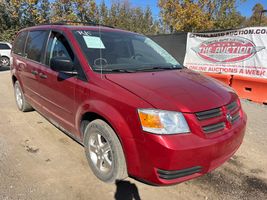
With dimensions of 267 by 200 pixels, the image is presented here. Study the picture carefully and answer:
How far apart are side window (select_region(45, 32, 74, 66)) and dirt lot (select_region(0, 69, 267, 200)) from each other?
1353mm

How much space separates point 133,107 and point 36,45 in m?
2.80

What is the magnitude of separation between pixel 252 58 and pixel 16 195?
694 centimetres

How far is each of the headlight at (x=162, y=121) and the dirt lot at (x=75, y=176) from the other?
90cm

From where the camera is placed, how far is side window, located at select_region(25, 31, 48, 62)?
168 inches

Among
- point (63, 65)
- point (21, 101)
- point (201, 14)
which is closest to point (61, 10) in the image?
point (201, 14)

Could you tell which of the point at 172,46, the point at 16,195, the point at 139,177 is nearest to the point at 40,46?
the point at 16,195

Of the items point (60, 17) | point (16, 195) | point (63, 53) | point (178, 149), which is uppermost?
point (60, 17)

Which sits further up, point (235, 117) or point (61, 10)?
point (61, 10)

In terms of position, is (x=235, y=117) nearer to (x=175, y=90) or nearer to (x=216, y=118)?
(x=216, y=118)

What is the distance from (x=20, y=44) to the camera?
5473 mm

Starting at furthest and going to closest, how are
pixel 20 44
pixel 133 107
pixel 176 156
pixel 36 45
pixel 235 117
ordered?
pixel 20 44 < pixel 36 45 < pixel 235 117 < pixel 133 107 < pixel 176 156

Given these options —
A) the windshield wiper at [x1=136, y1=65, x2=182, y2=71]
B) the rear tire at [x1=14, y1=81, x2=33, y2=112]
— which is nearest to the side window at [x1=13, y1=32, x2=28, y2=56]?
the rear tire at [x1=14, y1=81, x2=33, y2=112]

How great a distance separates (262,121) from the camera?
562 cm

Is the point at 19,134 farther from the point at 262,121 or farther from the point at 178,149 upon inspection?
the point at 262,121
